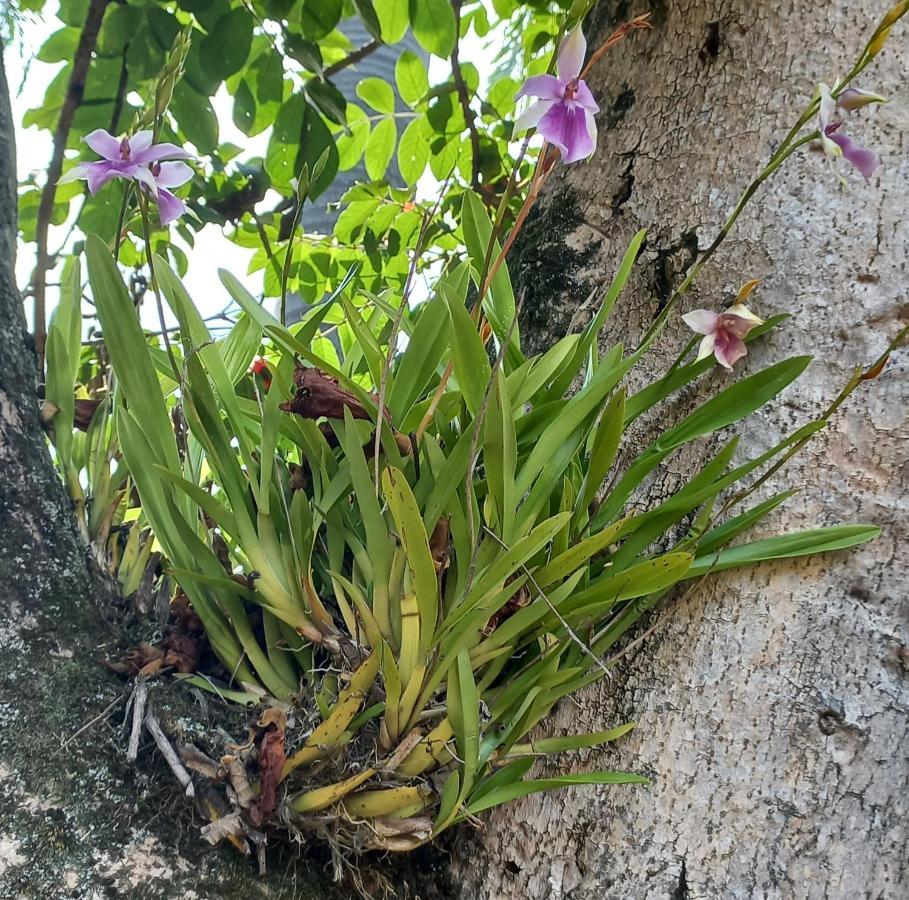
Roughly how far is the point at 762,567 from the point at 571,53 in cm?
44

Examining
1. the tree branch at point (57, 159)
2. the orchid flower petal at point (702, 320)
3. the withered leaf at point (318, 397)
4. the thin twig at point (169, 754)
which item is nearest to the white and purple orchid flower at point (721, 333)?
the orchid flower petal at point (702, 320)

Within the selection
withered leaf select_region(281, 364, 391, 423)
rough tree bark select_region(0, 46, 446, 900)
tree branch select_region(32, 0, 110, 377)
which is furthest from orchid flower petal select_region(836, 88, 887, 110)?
tree branch select_region(32, 0, 110, 377)

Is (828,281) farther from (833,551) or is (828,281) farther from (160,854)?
(160,854)

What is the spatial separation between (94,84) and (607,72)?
2.67 ft

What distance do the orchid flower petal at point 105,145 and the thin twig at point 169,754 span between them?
461 mm

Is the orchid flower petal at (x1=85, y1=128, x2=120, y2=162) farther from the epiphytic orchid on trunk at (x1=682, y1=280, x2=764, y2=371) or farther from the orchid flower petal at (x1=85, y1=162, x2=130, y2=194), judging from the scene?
the epiphytic orchid on trunk at (x1=682, y1=280, x2=764, y2=371)

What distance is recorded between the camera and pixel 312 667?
0.66 meters

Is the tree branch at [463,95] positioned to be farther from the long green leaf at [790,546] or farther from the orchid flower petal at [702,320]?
the long green leaf at [790,546]

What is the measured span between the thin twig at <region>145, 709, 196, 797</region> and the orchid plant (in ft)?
0.06

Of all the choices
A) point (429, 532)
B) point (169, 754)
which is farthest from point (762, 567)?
point (169, 754)

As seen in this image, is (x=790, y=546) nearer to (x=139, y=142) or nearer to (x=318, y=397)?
(x=318, y=397)

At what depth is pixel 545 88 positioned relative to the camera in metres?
0.55

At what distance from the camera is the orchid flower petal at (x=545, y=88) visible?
543 mm

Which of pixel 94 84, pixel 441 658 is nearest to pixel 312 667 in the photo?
pixel 441 658
